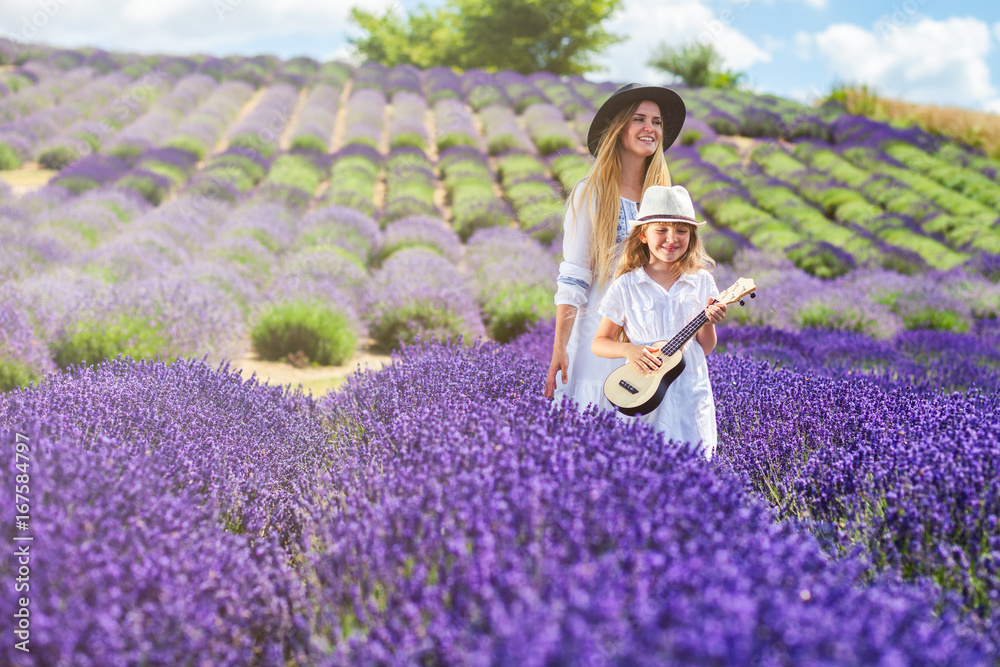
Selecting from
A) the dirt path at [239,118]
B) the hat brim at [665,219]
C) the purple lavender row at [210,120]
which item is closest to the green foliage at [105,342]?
the hat brim at [665,219]

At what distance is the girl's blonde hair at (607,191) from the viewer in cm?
225

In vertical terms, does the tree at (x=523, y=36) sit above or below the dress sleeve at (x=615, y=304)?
above

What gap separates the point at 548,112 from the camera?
14508 mm

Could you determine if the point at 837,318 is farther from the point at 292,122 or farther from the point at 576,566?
the point at 292,122

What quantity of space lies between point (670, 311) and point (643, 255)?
228 millimetres

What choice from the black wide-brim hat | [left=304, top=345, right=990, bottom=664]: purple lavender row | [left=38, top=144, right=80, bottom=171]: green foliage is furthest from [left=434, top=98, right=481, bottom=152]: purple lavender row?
[left=304, top=345, right=990, bottom=664]: purple lavender row

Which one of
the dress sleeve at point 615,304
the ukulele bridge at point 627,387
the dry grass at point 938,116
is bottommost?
the ukulele bridge at point 627,387

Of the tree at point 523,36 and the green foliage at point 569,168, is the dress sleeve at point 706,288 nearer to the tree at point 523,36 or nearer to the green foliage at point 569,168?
the green foliage at point 569,168

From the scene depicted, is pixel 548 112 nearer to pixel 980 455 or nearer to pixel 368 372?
pixel 368 372

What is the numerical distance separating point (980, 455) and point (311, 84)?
1936 centimetres

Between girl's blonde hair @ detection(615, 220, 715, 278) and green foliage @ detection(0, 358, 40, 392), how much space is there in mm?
3382

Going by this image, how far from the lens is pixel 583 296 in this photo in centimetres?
225

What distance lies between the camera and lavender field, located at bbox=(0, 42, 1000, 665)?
1.14 m

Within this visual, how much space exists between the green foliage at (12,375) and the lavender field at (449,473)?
0.06 feet
